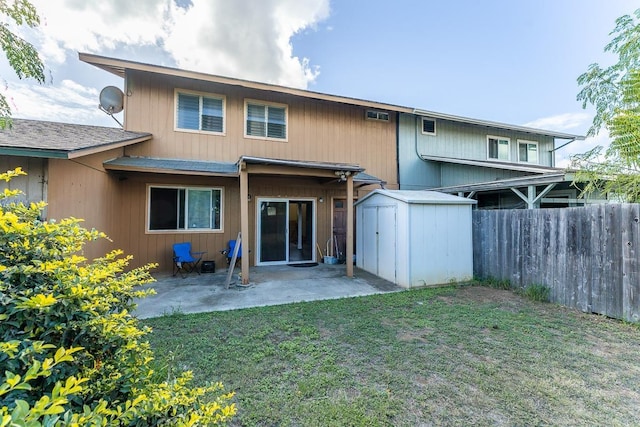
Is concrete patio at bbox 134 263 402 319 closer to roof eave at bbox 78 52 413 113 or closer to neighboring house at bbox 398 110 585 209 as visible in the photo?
neighboring house at bbox 398 110 585 209

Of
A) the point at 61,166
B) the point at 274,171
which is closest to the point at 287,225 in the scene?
the point at 274,171

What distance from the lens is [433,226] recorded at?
21.4 ft

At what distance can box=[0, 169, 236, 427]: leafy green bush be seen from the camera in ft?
3.35

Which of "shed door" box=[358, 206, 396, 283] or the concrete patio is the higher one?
"shed door" box=[358, 206, 396, 283]

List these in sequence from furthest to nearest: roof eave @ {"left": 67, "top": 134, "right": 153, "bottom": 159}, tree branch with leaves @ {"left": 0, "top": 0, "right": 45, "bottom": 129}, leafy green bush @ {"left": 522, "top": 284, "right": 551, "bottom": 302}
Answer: leafy green bush @ {"left": 522, "top": 284, "right": 551, "bottom": 302}
roof eave @ {"left": 67, "top": 134, "right": 153, "bottom": 159}
tree branch with leaves @ {"left": 0, "top": 0, "right": 45, "bottom": 129}

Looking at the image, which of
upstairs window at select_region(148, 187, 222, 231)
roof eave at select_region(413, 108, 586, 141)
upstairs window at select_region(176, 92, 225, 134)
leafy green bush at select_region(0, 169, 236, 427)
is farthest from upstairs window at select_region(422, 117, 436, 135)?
leafy green bush at select_region(0, 169, 236, 427)

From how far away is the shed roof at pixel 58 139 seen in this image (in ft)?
14.2

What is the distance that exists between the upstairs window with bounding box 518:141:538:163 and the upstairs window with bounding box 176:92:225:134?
484 inches

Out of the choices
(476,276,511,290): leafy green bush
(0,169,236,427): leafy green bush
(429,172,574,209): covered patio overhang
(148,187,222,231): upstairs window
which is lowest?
(476,276,511,290): leafy green bush

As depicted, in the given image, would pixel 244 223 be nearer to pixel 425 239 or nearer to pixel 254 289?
pixel 254 289

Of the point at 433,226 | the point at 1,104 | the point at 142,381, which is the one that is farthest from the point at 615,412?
the point at 1,104

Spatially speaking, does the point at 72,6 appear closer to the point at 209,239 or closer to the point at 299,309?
the point at 209,239

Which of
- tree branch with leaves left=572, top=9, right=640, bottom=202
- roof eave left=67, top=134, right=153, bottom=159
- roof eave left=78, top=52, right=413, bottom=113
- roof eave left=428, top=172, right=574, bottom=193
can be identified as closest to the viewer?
tree branch with leaves left=572, top=9, right=640, bottom=202

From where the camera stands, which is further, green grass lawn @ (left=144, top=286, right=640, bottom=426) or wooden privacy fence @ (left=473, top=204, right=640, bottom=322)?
wooden privacy fence @ (left=473, top=204, right=640, bottom=322)
